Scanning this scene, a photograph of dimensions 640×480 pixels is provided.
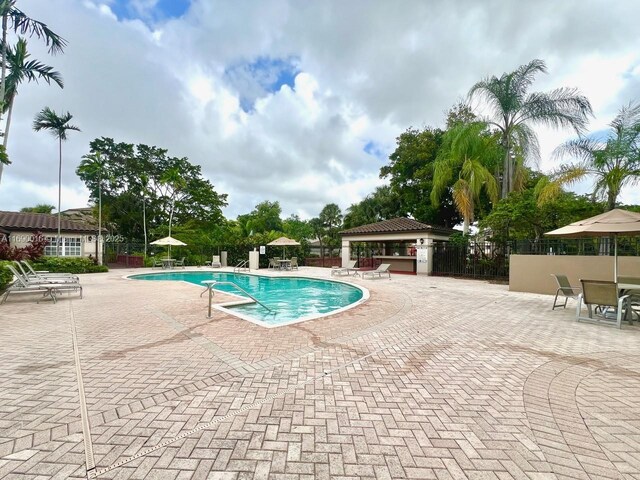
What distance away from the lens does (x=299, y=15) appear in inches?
495

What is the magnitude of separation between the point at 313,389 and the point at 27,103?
89.3 feet

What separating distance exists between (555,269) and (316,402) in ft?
40.1

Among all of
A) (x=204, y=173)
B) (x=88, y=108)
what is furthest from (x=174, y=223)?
(x=88, y=108)

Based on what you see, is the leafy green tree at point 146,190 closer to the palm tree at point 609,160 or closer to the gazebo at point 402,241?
the gazebo at point 402,241

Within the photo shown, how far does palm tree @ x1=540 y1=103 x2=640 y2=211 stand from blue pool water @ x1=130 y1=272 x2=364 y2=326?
9.94 m

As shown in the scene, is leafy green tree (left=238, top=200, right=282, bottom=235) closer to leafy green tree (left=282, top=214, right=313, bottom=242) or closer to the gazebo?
leafy green tree (left=282, top=214, right=313, bottom=242)

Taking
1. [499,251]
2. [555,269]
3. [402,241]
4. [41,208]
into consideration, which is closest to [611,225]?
[555,269]

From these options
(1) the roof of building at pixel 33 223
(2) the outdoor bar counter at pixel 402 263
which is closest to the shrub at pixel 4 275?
(1) the roof of building at pixel 33 223

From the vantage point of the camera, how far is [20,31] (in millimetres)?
14047

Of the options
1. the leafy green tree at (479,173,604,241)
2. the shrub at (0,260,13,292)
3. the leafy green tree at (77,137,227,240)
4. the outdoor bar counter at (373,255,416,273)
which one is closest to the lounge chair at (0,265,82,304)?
A: the shrub at (0,260,13,292)

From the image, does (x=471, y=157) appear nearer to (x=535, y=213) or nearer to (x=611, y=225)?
(x=535, y=213)

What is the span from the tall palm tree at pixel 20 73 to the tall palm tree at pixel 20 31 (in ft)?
1.00

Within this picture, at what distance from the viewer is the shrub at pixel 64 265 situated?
60.5 feet

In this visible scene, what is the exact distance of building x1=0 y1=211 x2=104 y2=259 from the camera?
21.7 m
